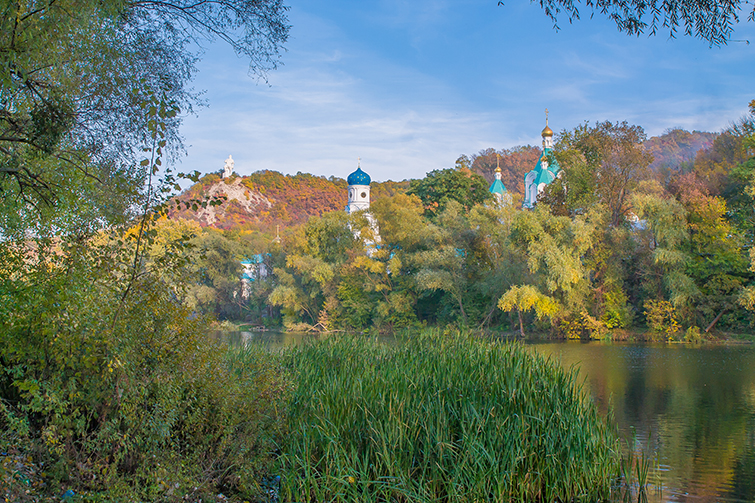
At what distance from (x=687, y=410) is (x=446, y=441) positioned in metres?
7.37

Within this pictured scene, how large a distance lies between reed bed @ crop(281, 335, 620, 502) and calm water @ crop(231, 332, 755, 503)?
46.9 inches

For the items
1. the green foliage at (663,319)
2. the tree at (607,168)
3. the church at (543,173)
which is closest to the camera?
the green foliage at (663,319)

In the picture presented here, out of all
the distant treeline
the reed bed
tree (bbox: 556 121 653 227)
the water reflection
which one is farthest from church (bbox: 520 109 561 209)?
the reed bed

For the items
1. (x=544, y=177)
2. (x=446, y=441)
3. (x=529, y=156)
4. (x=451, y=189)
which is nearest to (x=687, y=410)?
(x=446, y=441)

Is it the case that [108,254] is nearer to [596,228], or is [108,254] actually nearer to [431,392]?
[431,392]

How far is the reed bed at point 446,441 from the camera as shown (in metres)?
5.59

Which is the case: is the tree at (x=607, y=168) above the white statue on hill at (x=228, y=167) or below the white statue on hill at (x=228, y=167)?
below

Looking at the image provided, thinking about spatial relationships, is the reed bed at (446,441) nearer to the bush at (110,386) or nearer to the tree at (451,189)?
the bush at (110,386)

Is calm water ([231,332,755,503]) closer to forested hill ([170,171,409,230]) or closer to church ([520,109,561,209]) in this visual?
church ([520,109,561,209])

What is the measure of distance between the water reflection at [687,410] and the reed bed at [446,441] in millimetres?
1161

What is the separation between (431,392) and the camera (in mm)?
7117

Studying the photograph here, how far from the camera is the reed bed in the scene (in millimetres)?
5586

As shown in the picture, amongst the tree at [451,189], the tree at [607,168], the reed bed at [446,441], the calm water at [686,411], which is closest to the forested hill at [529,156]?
the tree at [451,189]

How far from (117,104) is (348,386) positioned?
13.2ft
